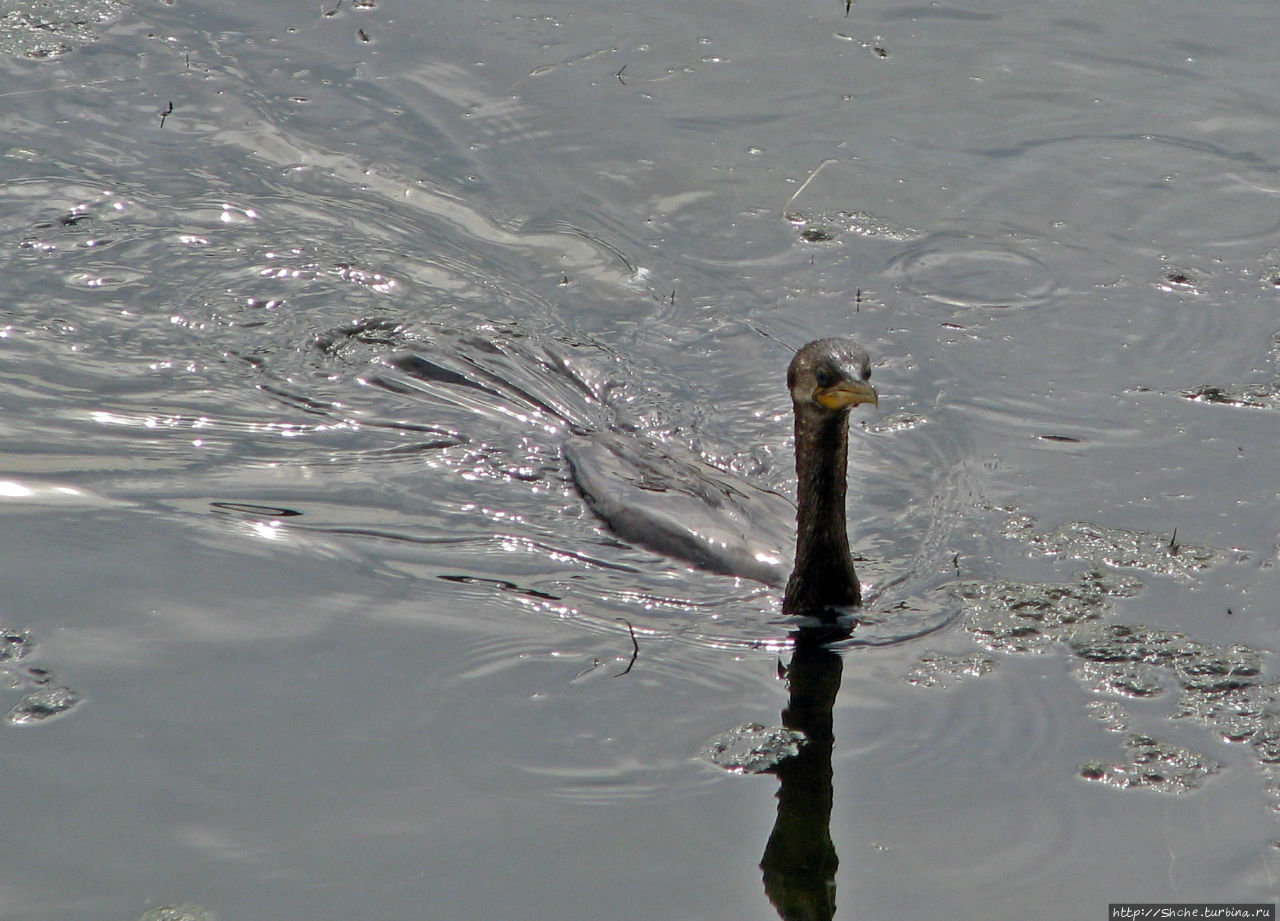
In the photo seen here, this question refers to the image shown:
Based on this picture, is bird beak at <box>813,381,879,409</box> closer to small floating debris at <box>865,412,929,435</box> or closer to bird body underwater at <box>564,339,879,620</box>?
bird body underwater at <box>564,339,879,620</box>

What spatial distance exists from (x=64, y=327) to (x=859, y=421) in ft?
13.5

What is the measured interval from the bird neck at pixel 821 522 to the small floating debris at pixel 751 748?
0.84 m

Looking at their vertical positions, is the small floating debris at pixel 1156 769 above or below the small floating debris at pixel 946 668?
above

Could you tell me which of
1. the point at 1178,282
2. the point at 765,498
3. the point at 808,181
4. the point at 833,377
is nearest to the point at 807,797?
the point at 833,377

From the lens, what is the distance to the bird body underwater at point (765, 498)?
20.2ft

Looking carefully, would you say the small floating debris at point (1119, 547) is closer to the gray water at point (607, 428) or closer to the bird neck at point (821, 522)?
the gray water at point (607, 428)

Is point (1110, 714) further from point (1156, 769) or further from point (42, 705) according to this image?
point (42, 705)

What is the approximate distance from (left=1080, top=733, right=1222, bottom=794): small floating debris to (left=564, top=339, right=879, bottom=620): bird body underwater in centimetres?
135

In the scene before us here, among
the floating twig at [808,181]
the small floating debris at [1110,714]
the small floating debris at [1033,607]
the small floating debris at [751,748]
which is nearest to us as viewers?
the small floating debris at [751,748]

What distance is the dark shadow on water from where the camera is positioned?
15.9 feet

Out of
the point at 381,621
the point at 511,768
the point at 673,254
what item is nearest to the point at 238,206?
the point at 673,254

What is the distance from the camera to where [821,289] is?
28.7 ft

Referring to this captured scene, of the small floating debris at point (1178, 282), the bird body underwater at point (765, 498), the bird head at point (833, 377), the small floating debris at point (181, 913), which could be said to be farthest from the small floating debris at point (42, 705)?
the small floating debris at point (1178, 282)

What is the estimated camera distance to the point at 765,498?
7.36 meters
